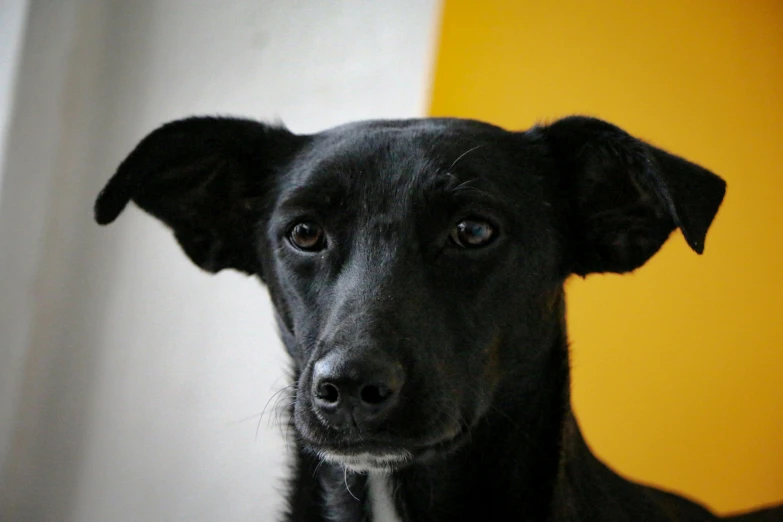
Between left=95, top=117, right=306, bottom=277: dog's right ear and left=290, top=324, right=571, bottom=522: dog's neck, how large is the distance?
22.2 inches

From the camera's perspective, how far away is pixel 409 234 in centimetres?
126

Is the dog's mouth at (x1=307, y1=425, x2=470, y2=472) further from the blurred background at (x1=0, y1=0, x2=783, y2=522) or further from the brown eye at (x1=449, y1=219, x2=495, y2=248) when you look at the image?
the blurred background at (x1=0, y1=0, x2=783, y2=522)

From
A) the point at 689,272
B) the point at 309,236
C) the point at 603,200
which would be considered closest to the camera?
the point at 309,236

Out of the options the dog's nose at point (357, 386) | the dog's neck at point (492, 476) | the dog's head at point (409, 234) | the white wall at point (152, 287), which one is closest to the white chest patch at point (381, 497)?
the dog's neck at point (492, 476)

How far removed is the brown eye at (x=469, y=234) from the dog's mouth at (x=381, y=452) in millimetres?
327

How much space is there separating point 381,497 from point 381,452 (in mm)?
367

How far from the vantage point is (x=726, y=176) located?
2.60 meters

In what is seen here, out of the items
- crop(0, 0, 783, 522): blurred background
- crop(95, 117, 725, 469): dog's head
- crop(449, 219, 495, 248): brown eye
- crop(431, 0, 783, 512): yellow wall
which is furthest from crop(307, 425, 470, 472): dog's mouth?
crop(431, 0, 783, 512): yellow wall

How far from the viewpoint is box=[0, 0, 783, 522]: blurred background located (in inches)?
78.7

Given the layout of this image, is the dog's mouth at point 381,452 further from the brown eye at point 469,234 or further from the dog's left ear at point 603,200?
the dog's left ear at point 603,200

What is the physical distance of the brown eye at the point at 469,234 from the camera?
129 centimetres

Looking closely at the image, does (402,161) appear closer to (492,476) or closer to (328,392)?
(328,392)

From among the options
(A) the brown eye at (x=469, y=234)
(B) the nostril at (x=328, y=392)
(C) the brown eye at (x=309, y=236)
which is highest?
(A) the brown eye at (x=469, y=234)

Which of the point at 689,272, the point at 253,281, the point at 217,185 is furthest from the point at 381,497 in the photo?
the point at 689,272
